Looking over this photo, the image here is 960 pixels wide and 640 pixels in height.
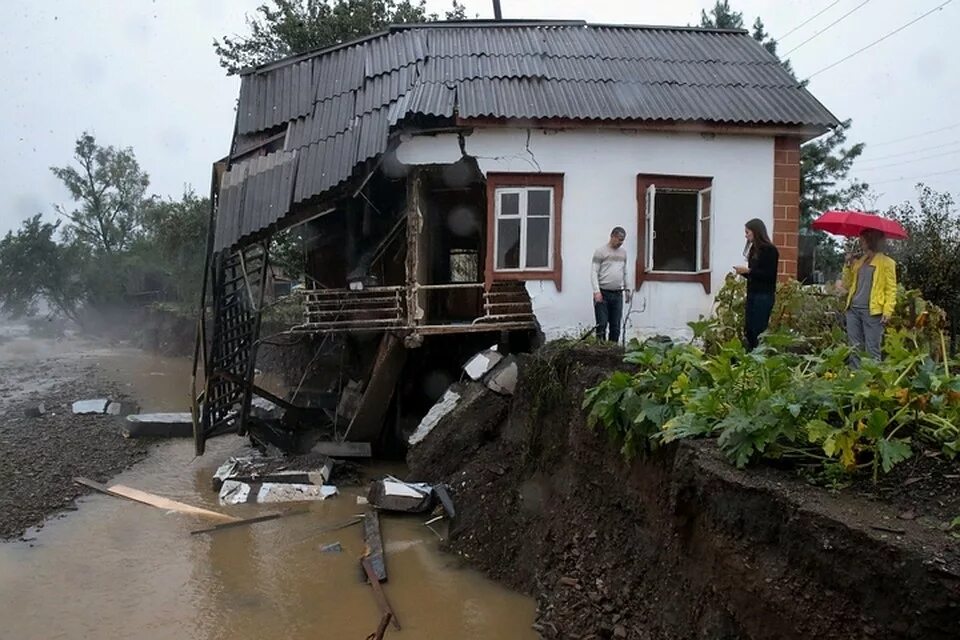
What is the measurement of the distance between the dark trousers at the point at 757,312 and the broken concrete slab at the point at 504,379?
119 inches

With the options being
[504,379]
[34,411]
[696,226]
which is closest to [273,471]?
[504,379]

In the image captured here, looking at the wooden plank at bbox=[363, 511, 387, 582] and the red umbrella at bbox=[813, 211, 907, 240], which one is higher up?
the red umbrella at bbox=[813, 211, 907, 240]

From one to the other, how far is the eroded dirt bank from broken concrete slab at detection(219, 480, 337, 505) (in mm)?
2308

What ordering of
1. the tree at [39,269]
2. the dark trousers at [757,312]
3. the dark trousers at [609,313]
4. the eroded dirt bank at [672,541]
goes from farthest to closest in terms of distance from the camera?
the tree at [39,269] < the dark trousers at [609,313] < the dark trousers at [757,312] < the eroded dirt bank at [672,541]

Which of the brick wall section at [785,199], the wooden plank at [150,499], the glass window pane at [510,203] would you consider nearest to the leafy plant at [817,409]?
the glass window pane at [510,203]

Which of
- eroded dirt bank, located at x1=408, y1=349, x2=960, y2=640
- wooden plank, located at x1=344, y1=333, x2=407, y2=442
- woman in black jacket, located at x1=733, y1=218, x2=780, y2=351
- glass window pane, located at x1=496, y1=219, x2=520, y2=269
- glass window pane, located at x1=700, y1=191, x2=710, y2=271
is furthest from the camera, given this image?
wooden plank, located at x1=344, y1=333, x2=407, y2=442

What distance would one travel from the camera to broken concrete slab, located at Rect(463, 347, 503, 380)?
9461 millimetres

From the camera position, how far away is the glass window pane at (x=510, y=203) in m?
9.89

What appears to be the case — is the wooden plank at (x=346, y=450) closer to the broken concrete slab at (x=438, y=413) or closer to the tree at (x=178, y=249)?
the broken concrete slab at (x=438, y=413)

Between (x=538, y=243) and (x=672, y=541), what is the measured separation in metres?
6.18

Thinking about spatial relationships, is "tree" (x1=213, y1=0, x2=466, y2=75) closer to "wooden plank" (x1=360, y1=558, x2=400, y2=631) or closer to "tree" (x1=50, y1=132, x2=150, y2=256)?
"wooden plank" (x1=360, y1=558, x2=400, y2=631)

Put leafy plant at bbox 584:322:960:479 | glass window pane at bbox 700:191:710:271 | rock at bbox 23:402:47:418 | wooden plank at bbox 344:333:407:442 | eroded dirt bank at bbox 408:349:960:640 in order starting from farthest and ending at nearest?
1. rock at bbox 23:402:47:418
2. wooden plank at bbox 344:333:407:442
3. glass window pane at bbox 700:191:710:271
4. leafy plant at bbox 584:322:960:479
5. eroded dirt bank at bbox 408:349:960:640

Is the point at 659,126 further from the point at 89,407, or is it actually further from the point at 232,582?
the point at 89,407

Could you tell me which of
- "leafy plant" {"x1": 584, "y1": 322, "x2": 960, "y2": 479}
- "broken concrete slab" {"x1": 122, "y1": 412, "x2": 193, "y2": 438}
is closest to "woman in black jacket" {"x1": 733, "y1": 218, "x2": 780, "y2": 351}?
"leafy plant" {"x1": 584, "y1": 322, "x2": 960, "y2": 479}
